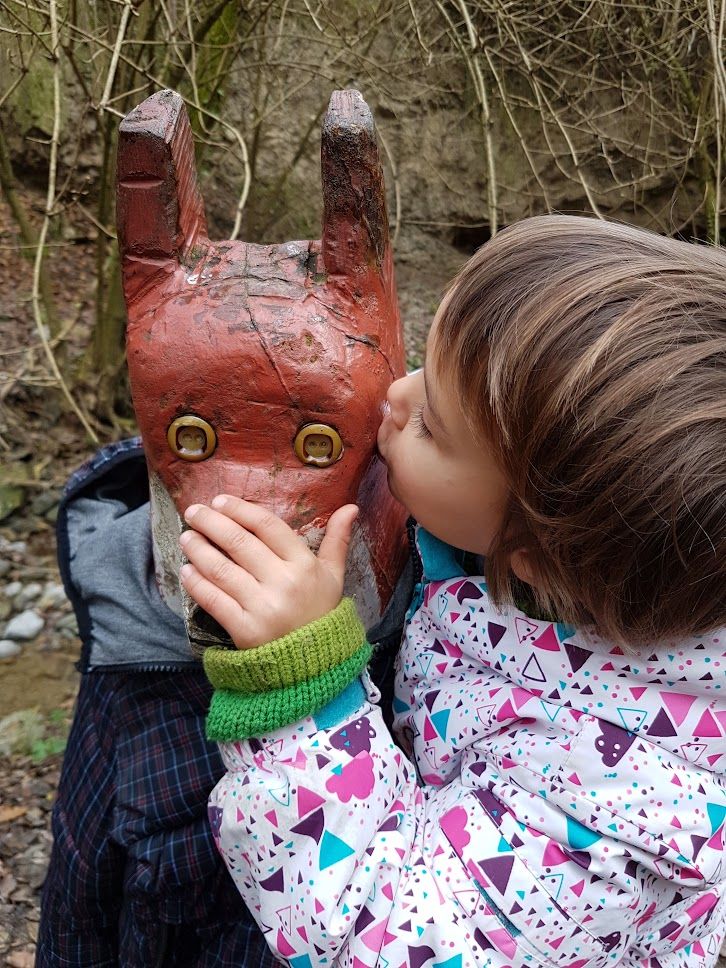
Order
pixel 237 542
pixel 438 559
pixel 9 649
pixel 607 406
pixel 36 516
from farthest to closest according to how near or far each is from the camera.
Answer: pixel 36 516 < pixel 9 649 < pixel 438 559 < pixel 237 542 < pixel 607 406

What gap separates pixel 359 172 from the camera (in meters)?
0.93

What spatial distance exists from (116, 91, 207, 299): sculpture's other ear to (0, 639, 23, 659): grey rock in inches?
79.7

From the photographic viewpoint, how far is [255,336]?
2.99 ft

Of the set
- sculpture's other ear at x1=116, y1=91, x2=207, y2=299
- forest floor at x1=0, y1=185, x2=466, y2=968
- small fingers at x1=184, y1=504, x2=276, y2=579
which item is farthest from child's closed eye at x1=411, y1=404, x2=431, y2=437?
forest floor at x1=0, y1=185, x2=466, y2=968

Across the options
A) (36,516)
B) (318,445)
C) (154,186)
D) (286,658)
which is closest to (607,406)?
(318,445)

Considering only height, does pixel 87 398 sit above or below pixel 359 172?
below

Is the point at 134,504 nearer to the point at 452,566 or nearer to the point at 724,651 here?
the point at 452,566

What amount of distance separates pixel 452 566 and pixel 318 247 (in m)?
0.44

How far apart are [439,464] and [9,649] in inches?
85.8

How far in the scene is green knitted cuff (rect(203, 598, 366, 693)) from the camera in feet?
2.94

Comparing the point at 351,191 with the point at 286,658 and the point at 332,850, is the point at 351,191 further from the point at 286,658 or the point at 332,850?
the point at 332,850

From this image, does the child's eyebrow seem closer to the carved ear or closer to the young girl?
the young girl

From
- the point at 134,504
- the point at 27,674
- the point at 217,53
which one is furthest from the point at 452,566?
the point at 217,53

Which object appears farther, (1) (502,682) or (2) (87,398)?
(2) (87,398)
